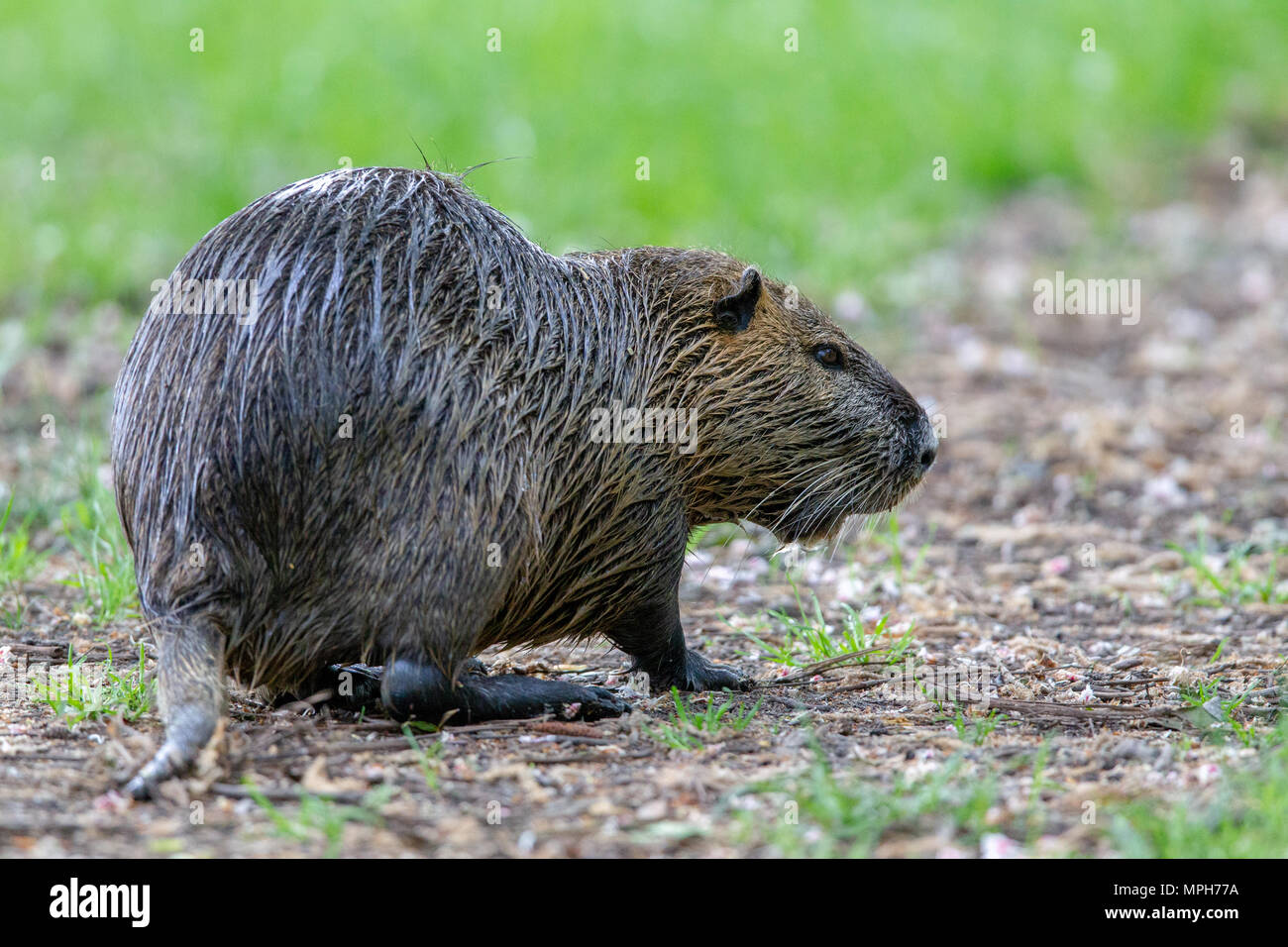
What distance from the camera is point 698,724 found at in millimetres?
3490

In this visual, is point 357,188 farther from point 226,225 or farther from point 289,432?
point 289,432

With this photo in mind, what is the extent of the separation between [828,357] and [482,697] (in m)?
1.36

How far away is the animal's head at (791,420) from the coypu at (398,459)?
1.5 inches

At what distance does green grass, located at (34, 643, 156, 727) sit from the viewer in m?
3.47

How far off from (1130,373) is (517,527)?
4.85 metres

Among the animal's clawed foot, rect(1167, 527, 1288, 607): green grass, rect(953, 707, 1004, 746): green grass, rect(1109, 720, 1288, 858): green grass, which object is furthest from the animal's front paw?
rect(1167, 527, 1288, 607): green grass

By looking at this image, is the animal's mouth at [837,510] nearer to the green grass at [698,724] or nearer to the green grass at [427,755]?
the green grass at [698,724]

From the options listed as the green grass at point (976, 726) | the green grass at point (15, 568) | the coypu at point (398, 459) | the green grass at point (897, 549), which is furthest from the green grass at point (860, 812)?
the green grass at point (15, 568)

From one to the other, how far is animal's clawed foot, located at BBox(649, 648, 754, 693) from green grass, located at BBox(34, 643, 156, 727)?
128 cm

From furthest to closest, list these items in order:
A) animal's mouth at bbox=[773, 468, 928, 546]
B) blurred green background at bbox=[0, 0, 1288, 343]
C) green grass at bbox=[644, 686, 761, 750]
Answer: blurred green background at bbox=[0, 0, 1288, 343]
animal's mouth at bbox=[773, 468, 928, 546]
green grass at bbox=[644, 686, 761, 750]

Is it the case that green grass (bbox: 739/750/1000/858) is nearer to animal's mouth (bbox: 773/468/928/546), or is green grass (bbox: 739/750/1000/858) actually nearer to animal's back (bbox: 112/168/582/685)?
animal's back (bbox: 112/168/582/685)

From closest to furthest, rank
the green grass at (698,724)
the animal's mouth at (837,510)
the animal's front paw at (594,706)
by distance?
1. the green grass at (698,724)
2. the animal's front paw at (594,706)
3. the animal's mouth at (837,510)

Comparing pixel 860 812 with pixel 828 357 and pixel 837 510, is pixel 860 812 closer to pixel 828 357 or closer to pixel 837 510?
pixel 837 510

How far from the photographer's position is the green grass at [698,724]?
10.9ft
